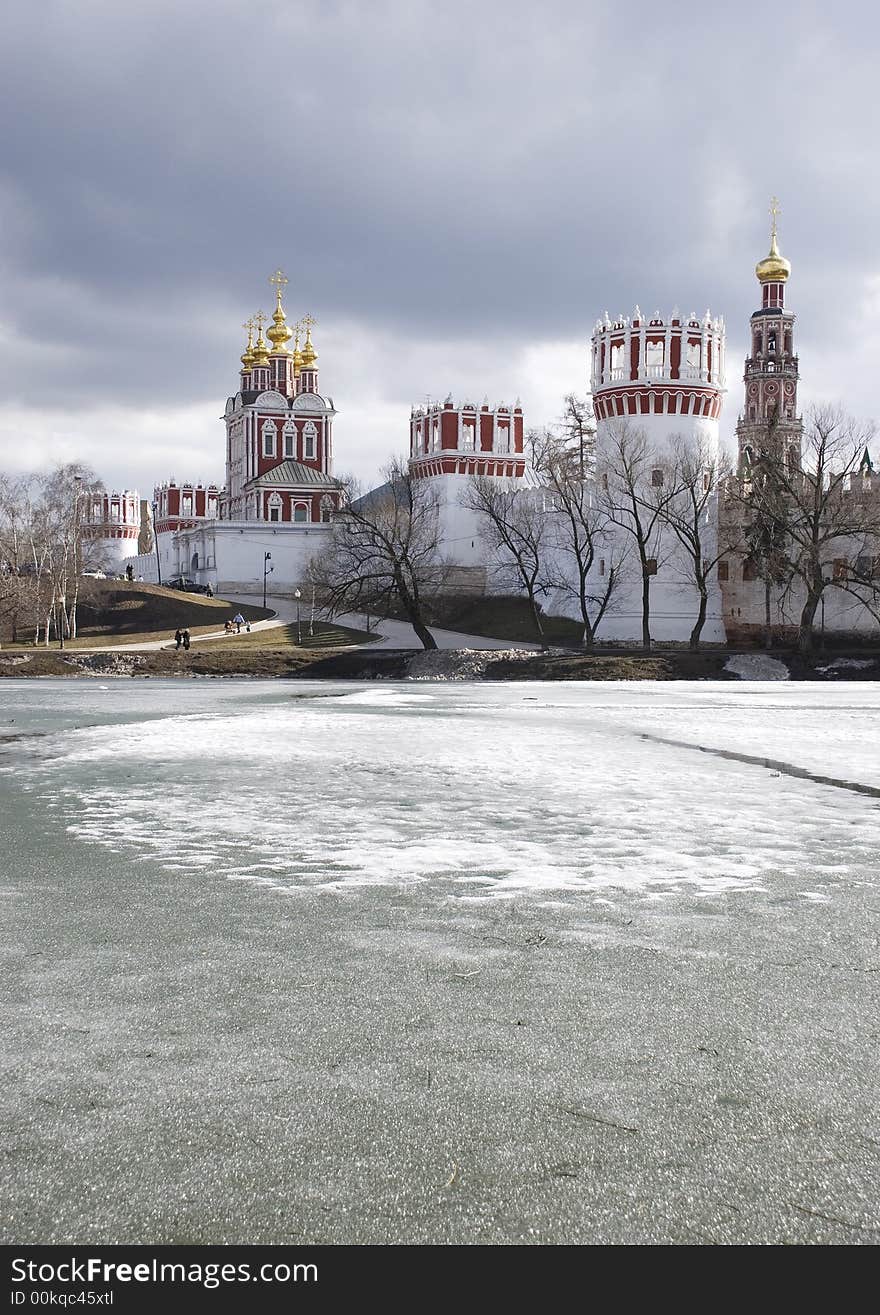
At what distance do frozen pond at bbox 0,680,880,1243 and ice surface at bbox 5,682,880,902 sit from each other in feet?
0.21

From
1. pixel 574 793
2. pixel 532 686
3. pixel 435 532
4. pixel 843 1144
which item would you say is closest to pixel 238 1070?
pixel 843 1144

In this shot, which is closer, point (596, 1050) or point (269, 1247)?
point (269, 1247)

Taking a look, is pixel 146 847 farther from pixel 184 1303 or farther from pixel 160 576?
pixel 160 576

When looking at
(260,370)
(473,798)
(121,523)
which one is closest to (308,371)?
(260,370)

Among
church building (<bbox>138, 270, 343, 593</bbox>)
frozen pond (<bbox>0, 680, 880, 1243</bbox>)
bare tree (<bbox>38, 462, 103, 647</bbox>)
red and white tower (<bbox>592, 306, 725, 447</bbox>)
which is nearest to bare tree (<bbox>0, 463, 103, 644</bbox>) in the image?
Result: bare tree (<bbox>38, 462, 103, 647</bbox>)

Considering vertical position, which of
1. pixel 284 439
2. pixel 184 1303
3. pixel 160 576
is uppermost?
pixel 284 439

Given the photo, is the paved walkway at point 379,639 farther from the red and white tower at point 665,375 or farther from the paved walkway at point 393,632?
the red and white tower at point 665,375

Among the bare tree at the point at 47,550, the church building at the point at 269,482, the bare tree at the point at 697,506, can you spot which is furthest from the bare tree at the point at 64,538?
the bare tree at the point at 697,506

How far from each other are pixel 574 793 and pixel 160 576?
97.6m

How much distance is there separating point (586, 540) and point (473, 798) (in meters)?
48.0

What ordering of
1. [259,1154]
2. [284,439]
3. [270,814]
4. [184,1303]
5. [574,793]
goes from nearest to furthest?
[184,1303] → [259,1154] → [270,814] → [574,793] → [284,439]

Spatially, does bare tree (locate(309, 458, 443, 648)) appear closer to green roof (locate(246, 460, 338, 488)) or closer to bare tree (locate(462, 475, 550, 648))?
bare tree (locate(462, 475, 550, 648))

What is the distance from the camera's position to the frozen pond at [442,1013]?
11.2 feet

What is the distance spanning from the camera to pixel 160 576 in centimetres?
10494
